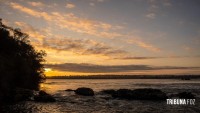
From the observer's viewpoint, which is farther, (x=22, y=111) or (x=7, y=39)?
(x=7, y=39)

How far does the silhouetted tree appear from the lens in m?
53.8

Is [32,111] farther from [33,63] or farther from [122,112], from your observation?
[33,63]

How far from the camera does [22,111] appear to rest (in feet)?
132

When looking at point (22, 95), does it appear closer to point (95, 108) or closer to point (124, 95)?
point (95, 108)

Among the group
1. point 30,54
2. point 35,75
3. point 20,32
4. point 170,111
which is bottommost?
point 170,111

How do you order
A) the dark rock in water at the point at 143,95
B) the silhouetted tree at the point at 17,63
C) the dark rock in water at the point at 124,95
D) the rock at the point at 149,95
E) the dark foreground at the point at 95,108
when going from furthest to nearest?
the dark rock in water at the point at 124,95 < the dark rock in water at the point at 143,95 < the rock at the point at 149,95 < the silhouetted tree at the point at 17,63 < the dark foreground at the point at 95,108

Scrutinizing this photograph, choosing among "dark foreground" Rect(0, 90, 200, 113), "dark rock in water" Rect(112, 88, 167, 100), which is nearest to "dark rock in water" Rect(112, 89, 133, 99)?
"dark rock in water" Rect(112, 88, 167, 100)

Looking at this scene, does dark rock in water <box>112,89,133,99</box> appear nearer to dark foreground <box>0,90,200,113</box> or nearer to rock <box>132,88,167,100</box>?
rock <box>132,88,167,100</box>

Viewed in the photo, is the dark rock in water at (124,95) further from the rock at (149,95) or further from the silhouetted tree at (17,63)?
the silhouetted tree at (17,63)

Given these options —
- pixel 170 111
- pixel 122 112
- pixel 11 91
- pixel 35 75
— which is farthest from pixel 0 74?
pixel 35 75

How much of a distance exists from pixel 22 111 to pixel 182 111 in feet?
86.8

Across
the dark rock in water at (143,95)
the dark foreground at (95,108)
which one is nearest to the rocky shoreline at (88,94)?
A: the dark rock in water at (143,95)

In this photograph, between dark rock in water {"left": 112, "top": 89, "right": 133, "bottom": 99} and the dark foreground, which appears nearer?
the dark foreground

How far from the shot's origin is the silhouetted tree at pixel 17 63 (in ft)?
176
